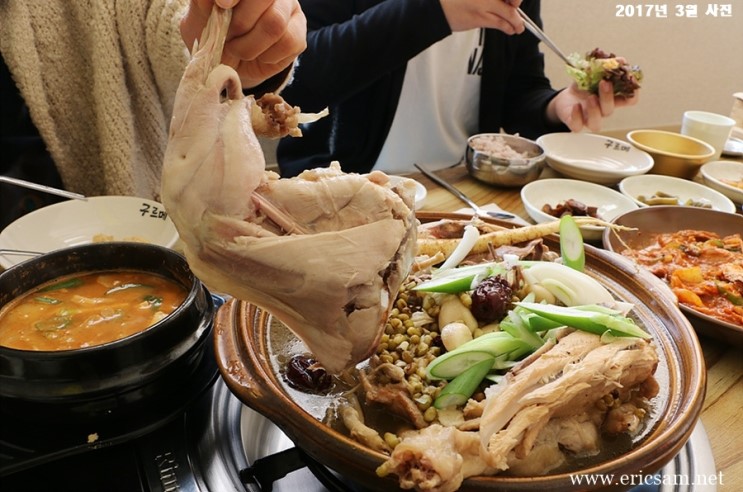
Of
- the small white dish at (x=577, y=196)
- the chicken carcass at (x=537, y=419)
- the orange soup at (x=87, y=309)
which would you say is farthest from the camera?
the small white dish at (x=577, y=196)

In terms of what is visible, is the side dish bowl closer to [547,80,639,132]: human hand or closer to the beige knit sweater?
[547,80,639,132]: human hand

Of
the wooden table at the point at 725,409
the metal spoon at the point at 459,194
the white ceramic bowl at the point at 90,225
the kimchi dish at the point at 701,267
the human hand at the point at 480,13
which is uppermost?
the human hand at the point at 480,13

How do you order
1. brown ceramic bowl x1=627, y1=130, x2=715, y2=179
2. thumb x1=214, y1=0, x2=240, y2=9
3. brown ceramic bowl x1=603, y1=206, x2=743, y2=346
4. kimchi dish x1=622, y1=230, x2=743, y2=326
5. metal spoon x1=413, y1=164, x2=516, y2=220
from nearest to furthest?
thumb x1=214, y1=0, x2=240, y2=9, kimchi dish x1=622, y1=230, x2=743, y2=326, brown ceramic bowl x1=603, y1=206, x2=743, y2=346, metal spoon x1=413, y1=164, x2=516, y2=220, brown ceramic bowl x1=627, y1=130, x2=715, y2=179

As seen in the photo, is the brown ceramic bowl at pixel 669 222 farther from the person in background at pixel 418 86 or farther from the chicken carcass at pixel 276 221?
the chicken carcass at pixel 276 221

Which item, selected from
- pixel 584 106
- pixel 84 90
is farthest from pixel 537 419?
pixel 584 106

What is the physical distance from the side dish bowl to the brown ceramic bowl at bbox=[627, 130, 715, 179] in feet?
2.30

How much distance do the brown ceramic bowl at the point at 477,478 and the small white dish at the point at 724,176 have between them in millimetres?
1481

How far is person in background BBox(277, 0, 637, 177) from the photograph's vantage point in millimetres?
2340

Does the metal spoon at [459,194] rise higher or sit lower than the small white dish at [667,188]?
higher

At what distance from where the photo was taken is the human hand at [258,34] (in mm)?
1131

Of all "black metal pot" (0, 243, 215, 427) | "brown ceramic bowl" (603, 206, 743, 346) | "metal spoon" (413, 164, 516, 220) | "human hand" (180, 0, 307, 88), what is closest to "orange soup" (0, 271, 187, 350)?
"black metal pot" (0, 243, 215, 427)

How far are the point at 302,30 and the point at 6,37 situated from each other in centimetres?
125

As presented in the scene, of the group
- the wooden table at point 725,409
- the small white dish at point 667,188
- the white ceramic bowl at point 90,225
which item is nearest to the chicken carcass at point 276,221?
the wooden table at point 725,409

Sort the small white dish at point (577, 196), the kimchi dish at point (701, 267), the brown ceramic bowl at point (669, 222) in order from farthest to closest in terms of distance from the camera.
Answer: the small white dish at point (577, 196), the brown ceramic bowl at point (669, 222), the kimchi dish at point (701, 267)
